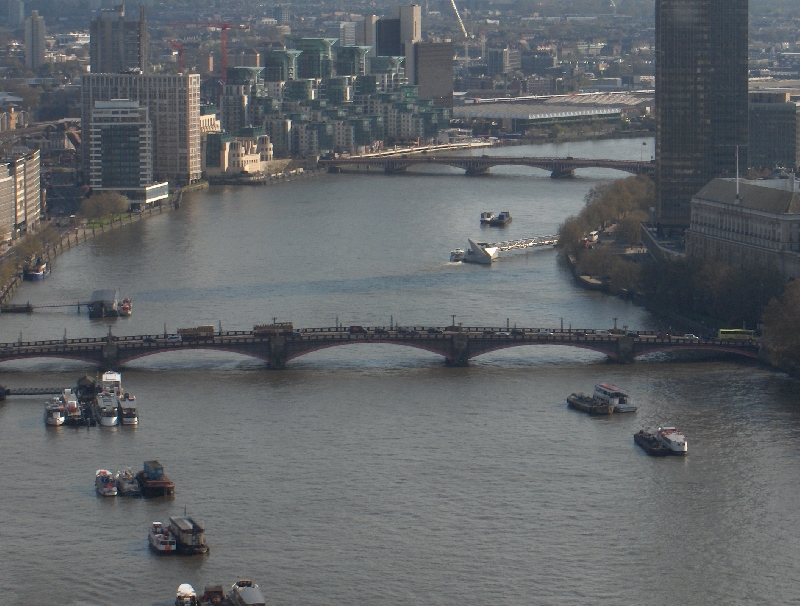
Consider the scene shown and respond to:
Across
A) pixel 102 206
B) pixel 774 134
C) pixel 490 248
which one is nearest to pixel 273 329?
pixel 490 248

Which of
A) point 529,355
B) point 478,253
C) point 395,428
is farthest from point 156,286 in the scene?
point 395,428

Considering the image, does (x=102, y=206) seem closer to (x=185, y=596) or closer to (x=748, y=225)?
(x=748, y=225)

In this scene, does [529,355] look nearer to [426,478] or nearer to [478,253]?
[426,478]

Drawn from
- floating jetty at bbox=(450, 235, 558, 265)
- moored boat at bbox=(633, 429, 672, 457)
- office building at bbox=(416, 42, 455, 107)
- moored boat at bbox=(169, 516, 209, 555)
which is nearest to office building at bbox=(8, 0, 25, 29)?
office building at bbox=(416, 42, 455, 107)

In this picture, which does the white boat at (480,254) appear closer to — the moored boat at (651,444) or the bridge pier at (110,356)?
the bridge pier at (110,356)

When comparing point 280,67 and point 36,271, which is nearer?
point 36,271
